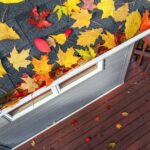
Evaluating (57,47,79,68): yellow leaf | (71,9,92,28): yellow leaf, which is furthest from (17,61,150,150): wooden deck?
(71,9,92,28): yellow leaf

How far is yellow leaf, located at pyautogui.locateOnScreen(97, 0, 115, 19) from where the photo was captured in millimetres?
3547

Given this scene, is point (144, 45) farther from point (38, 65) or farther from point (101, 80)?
point (38, 65)

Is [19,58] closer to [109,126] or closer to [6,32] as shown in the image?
[6,32]

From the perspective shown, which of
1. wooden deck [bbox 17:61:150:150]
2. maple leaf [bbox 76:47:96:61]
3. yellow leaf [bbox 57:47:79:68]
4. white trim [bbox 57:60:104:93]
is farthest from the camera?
wooden deck [bbox 17:61:150:150]

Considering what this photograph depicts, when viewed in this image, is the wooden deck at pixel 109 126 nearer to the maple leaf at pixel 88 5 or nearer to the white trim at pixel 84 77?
the white trim at pixel 84 77

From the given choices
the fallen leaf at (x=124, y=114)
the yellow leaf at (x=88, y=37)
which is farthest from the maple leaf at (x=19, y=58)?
the fallen leaf at (x=124, y=114)

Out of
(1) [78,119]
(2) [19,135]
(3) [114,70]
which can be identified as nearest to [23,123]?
(2) [19,135]

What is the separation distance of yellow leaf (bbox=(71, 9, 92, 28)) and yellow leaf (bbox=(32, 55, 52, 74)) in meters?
0.59

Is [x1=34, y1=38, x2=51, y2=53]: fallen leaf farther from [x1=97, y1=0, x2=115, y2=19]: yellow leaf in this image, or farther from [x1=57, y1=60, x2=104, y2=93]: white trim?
[x1=57, y1=60, x2=104, y2=93]: white trim

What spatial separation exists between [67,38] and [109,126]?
150 inches

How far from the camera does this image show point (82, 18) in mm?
3504

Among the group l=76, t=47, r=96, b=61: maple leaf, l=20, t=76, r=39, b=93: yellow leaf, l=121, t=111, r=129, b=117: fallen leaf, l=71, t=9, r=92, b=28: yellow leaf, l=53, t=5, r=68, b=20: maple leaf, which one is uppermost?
l=121, t=111, r=129, b=117: fallen leaf

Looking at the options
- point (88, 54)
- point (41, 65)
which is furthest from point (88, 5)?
point (41, 65)

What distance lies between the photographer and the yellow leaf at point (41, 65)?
11.3 ft
